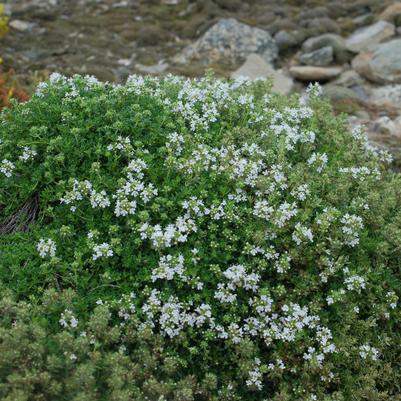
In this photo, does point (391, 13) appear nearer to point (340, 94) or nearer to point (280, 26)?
point (280, 26)

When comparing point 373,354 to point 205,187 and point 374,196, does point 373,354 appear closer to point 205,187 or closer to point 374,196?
point 374,196

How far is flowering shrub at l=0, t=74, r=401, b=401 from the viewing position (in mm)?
4297

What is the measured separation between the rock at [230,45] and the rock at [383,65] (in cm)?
171

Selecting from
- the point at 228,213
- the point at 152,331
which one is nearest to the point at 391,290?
the point at 228,213

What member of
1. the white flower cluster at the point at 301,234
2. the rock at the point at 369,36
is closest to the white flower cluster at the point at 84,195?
the white flower cluster at the point at 301,234

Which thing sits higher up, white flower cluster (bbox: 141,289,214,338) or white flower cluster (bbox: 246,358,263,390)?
white flower cluster (bbox: 141,289,214,338)

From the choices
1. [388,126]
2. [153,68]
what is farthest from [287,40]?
[388,126]

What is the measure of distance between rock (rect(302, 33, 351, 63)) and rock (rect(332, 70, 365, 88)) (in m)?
0.57

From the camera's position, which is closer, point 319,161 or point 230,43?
point 319,161

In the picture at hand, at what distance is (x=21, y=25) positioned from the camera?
12312mm

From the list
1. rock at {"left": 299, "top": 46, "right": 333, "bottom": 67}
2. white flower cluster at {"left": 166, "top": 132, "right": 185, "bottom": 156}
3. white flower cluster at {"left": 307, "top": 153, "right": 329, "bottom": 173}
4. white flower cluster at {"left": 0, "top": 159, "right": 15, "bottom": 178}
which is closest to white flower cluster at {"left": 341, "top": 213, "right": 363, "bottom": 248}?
white flower cluster at {"left": 307, "top": 153, "right": 329, "bottom": 173}

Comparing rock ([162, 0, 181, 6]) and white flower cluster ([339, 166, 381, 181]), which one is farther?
rock ([162, 0, 181, 6])

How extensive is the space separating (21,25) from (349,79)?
20.6ft

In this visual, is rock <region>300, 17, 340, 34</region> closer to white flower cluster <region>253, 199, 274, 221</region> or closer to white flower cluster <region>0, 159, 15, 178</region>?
white flower cluster <region>253, 199, 274, 221</region>
